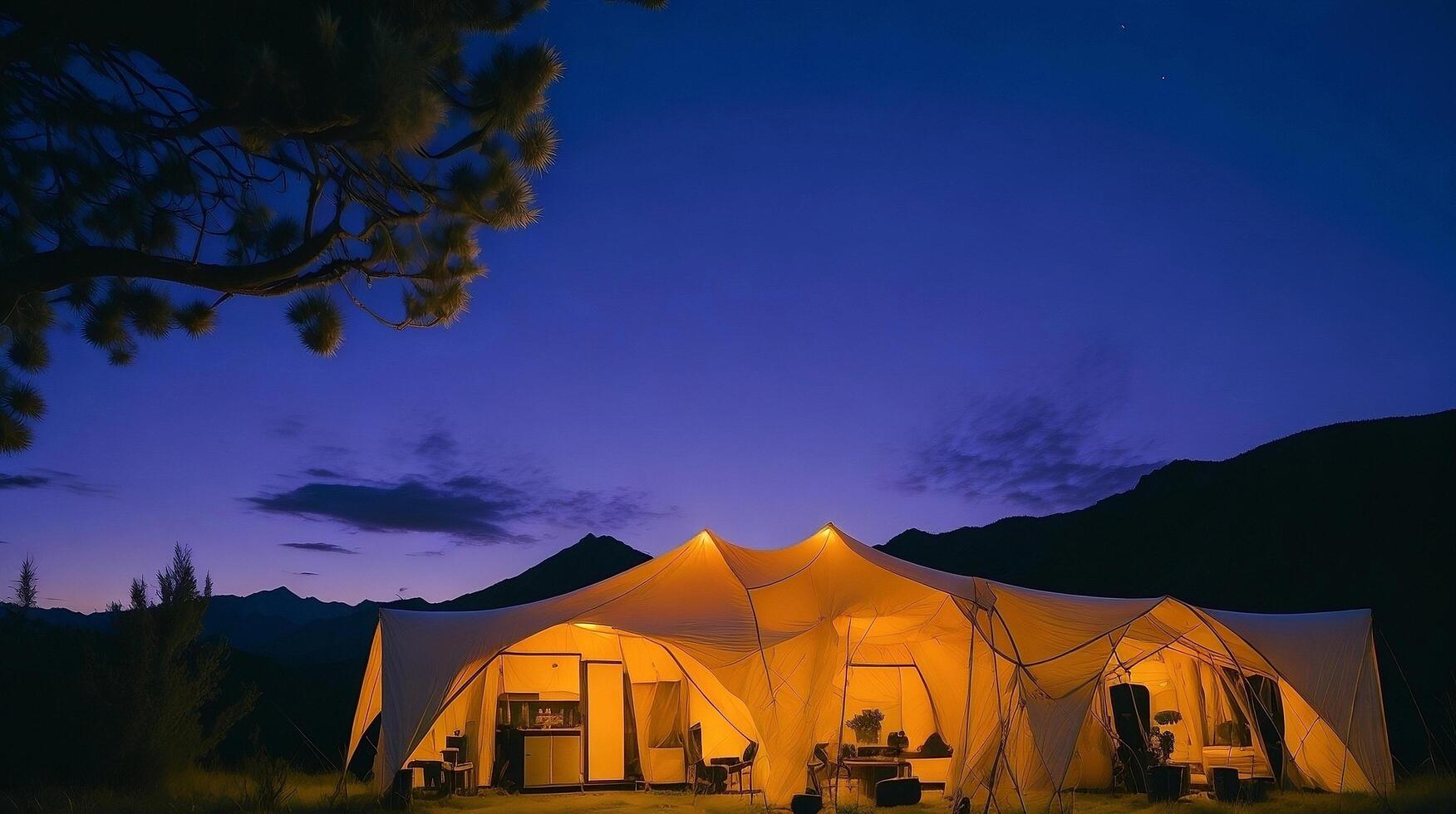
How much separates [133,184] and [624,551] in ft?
148

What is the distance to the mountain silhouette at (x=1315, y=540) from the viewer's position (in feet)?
85.6

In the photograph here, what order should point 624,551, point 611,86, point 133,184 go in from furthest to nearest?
point 624,551 < point 611,86 < point 133,184

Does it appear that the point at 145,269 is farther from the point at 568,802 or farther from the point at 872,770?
the point at 872,770

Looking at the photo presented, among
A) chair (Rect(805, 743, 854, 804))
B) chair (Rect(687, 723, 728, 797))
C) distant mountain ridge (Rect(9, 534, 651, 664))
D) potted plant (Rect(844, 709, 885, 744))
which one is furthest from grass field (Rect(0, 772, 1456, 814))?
distant mountain ridge (Rect(9, 534, 651, 664))

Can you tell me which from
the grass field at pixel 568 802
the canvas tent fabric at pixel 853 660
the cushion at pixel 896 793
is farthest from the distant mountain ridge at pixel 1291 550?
the cushion at pixel 896 793

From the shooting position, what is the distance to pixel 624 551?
52406mm

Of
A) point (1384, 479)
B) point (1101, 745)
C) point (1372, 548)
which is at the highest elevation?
point (1384, 479)

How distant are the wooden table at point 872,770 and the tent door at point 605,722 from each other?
3.36 m

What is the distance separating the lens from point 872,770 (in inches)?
460

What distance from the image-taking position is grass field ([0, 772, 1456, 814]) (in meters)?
9.03

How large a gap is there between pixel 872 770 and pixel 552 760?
4.15 metres

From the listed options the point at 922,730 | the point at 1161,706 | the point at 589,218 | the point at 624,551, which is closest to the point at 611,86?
the point at 589,218

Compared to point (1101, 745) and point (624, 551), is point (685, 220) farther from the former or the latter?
point (624, 551)

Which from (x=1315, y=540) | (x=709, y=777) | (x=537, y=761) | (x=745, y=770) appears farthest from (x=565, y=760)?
(x=1315, y=540)
